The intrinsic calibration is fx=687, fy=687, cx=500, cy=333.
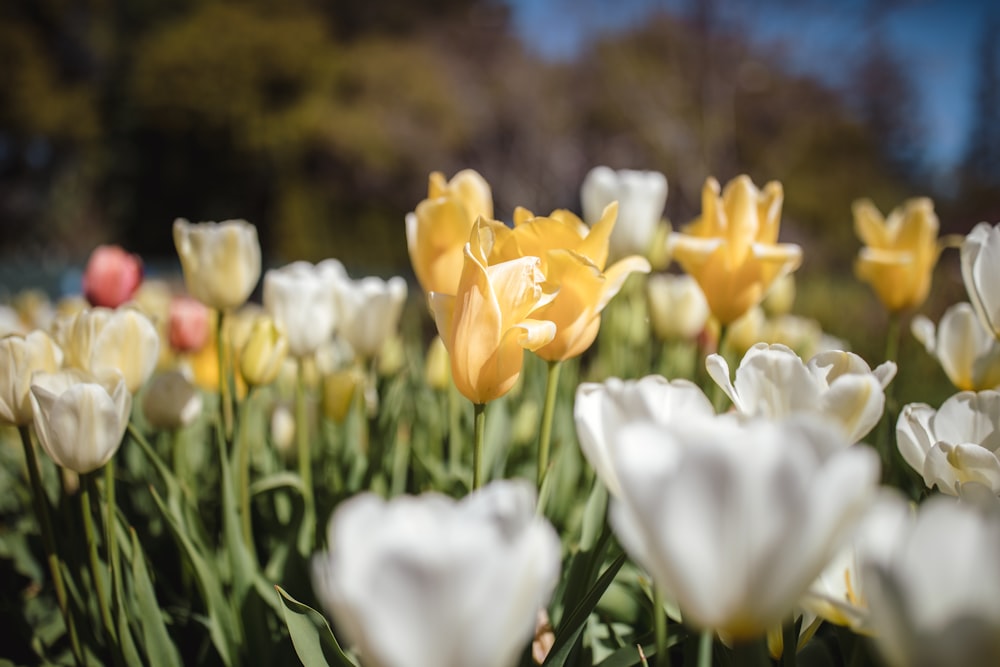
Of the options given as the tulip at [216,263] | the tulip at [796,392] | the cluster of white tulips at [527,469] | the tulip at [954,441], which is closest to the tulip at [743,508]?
the cluster of white tulips at [527,469]

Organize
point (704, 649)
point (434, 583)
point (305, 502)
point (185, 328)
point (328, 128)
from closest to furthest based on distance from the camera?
point (434, 583) < point (704, 649) < point (305, 502) < point (185, 328) < point (328, 128)

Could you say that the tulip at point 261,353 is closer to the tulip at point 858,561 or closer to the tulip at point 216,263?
the tulip at point 216,263

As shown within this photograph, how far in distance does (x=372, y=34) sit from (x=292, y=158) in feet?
15.5

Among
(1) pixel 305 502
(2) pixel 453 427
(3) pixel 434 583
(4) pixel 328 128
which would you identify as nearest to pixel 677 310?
(2) pixel 453 427

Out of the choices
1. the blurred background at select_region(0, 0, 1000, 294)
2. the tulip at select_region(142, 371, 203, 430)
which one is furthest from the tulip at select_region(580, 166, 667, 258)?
the blurred background at select_region(0, 0, 1000, 294)

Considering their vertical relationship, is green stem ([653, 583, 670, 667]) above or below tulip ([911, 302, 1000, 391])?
above

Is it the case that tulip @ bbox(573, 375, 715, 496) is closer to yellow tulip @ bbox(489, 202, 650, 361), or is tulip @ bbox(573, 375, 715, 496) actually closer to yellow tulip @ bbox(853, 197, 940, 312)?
yellow tulip @ bbox(489, 202, 650, 361)

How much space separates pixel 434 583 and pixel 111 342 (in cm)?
56

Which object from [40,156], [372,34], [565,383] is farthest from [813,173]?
[40,156]

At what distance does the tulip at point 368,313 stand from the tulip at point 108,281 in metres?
0.31

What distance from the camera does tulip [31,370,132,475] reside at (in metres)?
0.55

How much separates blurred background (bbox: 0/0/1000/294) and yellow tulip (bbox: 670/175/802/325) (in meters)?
10.3

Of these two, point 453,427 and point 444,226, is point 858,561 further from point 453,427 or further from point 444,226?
point 453,427

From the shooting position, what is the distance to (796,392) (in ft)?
1.40
